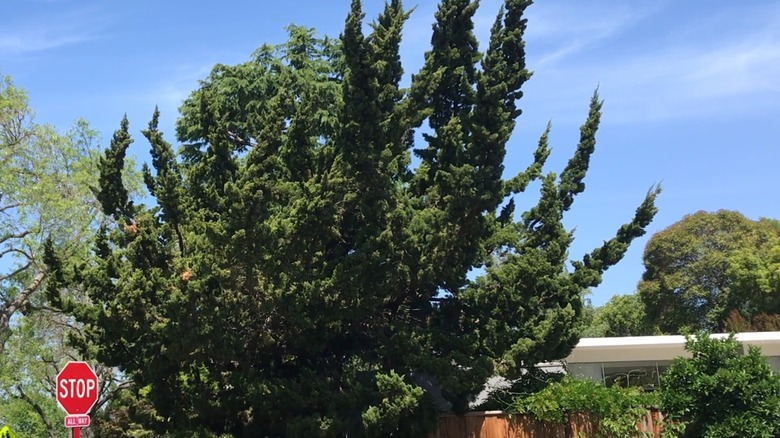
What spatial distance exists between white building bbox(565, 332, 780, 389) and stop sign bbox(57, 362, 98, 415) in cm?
1401

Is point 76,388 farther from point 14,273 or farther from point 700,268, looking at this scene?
point 700,268

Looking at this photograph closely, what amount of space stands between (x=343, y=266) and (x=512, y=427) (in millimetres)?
5000

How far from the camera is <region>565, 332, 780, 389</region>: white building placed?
2059 centimetres

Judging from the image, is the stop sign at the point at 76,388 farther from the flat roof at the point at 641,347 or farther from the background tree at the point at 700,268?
the background tree at the point at 700,268

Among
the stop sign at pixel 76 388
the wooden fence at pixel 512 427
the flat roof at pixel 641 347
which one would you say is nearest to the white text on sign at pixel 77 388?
the stop sign at pixel 76 388

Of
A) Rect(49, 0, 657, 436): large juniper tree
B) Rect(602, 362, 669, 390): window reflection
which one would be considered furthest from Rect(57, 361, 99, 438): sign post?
Rect(602, 362, 669, 390): window reflection

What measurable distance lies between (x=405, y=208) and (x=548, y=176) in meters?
3.66

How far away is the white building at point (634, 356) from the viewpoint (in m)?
20.6

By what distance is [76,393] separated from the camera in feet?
31.8

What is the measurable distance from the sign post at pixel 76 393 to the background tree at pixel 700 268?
33.9 meters

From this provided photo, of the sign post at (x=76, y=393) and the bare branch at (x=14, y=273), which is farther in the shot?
the bare branch at (x=14, y=273)

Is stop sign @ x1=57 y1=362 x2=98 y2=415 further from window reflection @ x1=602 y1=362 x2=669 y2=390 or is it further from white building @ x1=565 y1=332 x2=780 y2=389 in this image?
window reflection @ x1=602 y1=362 x2=669 y2=390

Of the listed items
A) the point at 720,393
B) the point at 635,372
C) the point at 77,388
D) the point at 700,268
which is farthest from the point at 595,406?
the point at 700,268

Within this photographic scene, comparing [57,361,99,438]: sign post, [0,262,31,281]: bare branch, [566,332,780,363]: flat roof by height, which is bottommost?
[57,361,99,438]: sign post
